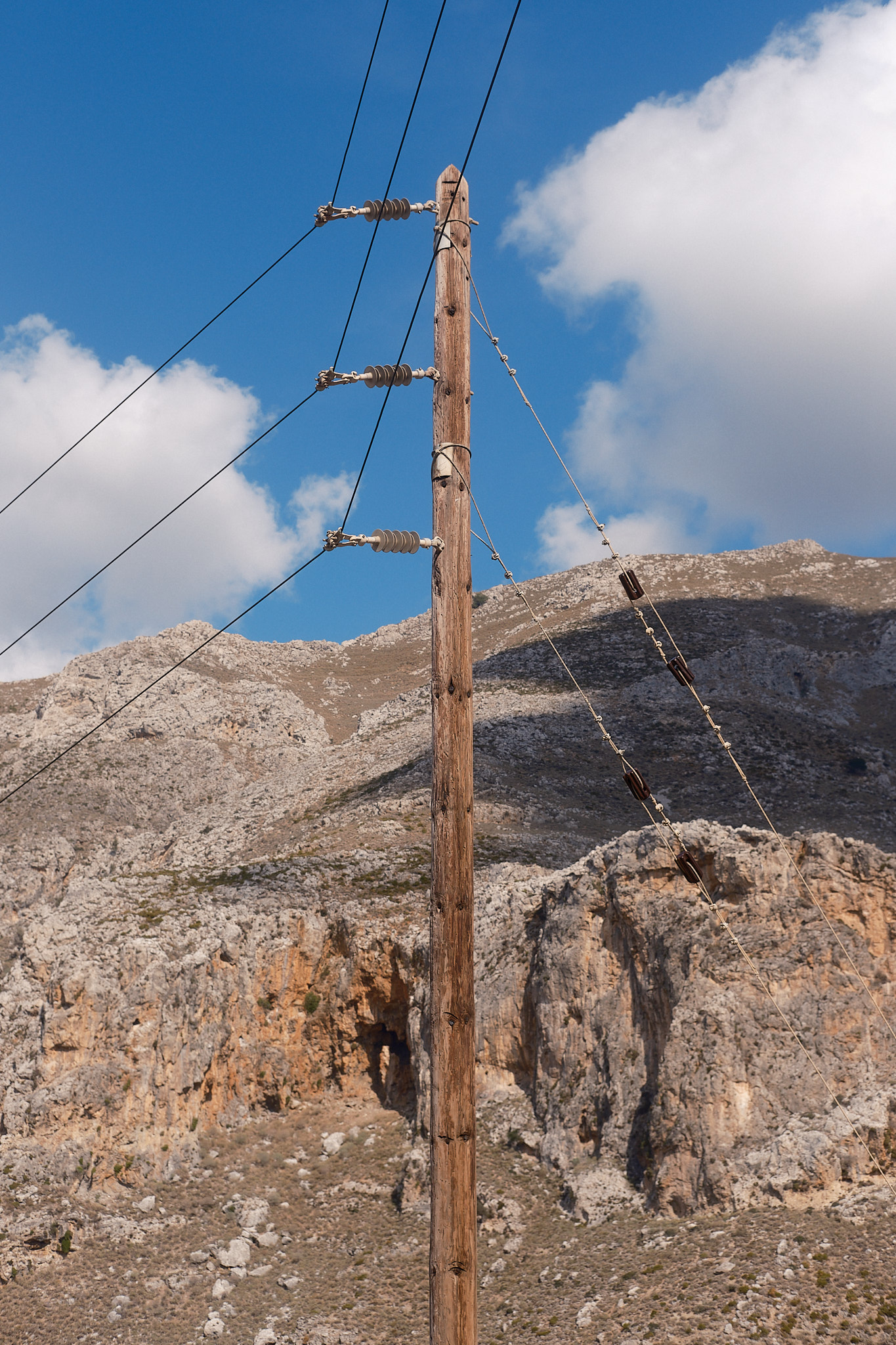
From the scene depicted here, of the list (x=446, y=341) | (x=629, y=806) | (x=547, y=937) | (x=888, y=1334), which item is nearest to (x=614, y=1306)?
(x=888, y=1334)

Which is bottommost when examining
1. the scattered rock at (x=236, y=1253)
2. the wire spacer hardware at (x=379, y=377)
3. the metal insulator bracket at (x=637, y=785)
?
the scattered rock at (x=236, y=1253)

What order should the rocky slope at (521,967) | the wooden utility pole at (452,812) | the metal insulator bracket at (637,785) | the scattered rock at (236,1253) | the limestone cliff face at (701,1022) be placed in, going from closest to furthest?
the wooden utility pole at (452,812) < the metal insulator bracket at (637,785) < the limestone cliff face at (701,1022) < the rocky slope at (521,967) < the scattered rock at (236,1253)

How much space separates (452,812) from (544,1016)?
2326 cm

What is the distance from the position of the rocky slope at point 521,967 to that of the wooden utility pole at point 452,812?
56.2ft

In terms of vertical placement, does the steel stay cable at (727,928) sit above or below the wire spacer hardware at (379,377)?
below

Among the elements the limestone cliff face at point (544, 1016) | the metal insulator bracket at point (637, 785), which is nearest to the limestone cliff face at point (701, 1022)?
the limestone cliff face at point (544, 1016)

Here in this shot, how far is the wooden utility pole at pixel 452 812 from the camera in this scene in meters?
10.2

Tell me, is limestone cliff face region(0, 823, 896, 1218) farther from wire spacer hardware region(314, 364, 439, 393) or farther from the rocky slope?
wire spacer hardware region(314, 364, 439, 393)

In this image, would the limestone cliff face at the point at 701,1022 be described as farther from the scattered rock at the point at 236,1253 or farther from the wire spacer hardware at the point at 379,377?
the wire spacer hardware at the point at 379,377

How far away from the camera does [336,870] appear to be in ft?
136

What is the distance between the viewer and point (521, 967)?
3397 centimetres

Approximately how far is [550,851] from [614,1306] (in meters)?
23.1

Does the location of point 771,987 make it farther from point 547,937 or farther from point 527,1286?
point 527,1286

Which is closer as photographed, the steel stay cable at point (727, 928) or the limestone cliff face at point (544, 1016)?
the steel stay cable at point (727, 928)
